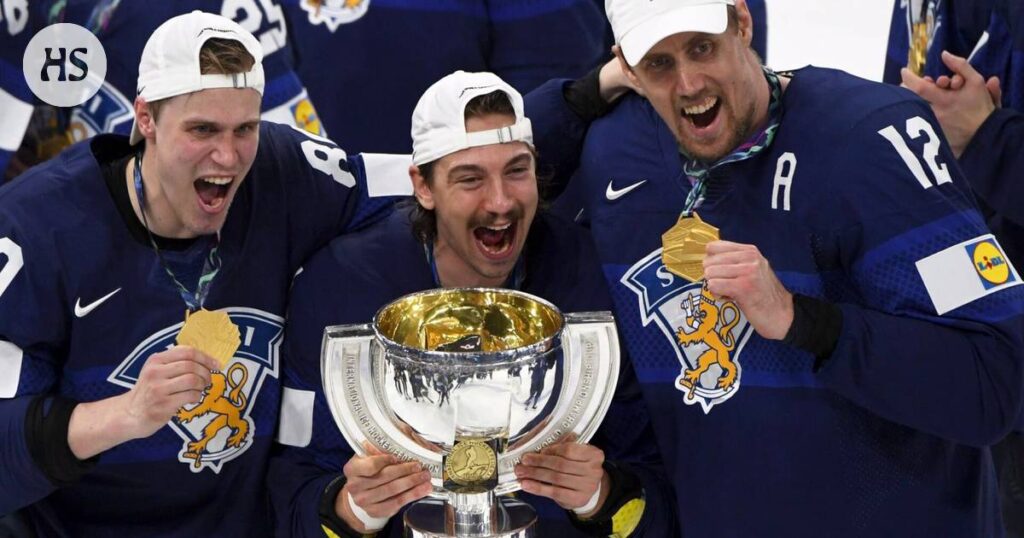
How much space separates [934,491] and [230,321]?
1357 mm

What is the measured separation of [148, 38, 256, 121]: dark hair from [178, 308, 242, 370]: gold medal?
0.44m

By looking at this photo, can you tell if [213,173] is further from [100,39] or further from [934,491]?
[934,491]

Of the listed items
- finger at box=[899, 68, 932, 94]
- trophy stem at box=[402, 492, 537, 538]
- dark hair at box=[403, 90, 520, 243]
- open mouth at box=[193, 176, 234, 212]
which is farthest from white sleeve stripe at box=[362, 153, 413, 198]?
finger at box=[899, 68, 932, 94]

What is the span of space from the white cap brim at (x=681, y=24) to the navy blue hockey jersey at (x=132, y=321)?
2.59 feet

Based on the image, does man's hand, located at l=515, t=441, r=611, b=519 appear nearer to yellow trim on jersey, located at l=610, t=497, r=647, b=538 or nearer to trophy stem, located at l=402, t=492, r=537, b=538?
trophy stem, located at l=402, t=492, r=537, b=538

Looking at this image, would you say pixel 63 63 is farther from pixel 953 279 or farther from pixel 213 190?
pixel 953 279

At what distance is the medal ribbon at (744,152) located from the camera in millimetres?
2666

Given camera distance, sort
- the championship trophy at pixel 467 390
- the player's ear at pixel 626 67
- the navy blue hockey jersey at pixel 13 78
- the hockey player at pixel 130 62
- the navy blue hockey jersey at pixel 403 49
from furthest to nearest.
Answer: the navy blue hockey jersey at pixel 403 49 < the hockey player at pixel 130 62 < the navy blue hockey jersey at pixel 13 78 < the player's ear at pixel 626 67 < the championship trophy at pixel 467 390

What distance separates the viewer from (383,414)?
90.7 inches

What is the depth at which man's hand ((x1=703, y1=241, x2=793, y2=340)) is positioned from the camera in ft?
A: 7.86

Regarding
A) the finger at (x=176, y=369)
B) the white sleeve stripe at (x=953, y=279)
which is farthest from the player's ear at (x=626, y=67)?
the finger at (x=176, y=369)

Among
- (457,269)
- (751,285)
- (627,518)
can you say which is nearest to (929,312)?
(751,285)

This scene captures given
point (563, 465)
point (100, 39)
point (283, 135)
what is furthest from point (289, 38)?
point (563, 465)

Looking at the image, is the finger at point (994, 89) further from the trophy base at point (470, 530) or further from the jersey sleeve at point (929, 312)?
the trophy base at point (470, 530)
